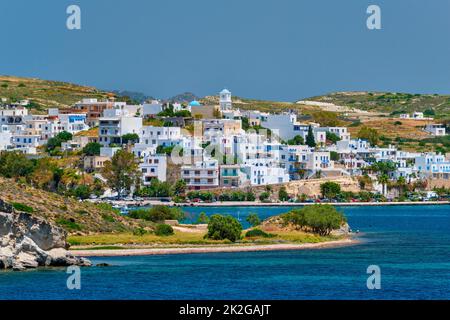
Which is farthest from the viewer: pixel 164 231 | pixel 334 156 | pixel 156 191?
pixel 334 156

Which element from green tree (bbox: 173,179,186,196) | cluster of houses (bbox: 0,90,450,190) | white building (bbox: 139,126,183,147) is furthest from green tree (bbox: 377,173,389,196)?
green tree (bbox: 173,179,186,196)

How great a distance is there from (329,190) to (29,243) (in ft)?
239

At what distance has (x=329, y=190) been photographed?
120 m

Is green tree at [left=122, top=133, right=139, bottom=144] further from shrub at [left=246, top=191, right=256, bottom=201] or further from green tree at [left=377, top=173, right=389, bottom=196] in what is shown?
green tree at [left=377, top=173, right=389, bottom=196]

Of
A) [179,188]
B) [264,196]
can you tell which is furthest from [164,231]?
[264,196]

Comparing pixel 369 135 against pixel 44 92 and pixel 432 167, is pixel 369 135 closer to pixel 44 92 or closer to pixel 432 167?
pixel 432 167

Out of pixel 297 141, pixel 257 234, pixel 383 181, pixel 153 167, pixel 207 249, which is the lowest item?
pixel 207 249

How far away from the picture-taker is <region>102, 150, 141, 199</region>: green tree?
11069cm

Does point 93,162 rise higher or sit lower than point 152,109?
lower

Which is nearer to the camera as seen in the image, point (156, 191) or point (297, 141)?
point (156, 191)

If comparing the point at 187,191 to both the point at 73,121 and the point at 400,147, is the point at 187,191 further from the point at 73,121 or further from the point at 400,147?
the point at 400,147

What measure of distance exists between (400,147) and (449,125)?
2115cm

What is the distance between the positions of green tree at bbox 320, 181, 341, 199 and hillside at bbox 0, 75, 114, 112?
50.9 m

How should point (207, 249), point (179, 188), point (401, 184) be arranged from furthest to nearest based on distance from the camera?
point (401, 184) < point (179, 188) < point (207, 249)
